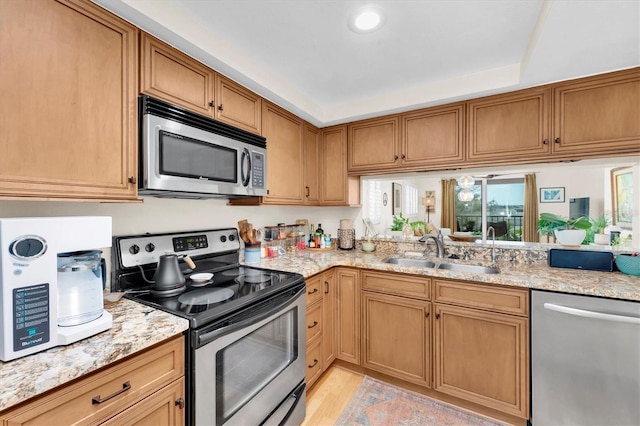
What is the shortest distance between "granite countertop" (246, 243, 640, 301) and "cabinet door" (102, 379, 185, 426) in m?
0.95

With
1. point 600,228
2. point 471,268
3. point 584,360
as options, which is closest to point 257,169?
A: point 471,268

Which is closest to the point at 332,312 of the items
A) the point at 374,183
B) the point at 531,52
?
the point at 374,183

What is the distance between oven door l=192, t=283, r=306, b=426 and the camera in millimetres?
1127

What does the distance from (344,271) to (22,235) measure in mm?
1870

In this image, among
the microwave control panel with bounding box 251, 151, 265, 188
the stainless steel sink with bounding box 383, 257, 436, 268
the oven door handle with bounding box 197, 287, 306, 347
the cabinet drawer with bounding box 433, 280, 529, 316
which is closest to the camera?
the oven door handle with bounding box 197, 287, 306, 347

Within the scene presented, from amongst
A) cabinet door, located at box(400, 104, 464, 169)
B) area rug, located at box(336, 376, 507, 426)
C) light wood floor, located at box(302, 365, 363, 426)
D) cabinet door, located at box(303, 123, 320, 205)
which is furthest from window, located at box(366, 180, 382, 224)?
area rug, located at box(336, 376, 507, 426)

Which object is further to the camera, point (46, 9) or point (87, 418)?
point (46, 9)

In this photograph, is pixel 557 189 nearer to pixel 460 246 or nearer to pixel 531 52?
pixel 460 246

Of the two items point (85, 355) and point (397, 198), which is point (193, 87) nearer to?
point (85, 355)

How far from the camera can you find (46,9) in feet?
3.45

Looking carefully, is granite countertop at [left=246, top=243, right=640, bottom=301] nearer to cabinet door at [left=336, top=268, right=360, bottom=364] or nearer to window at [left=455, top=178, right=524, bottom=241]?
cabinet door at [left=336, top=268, right=360, bottom=364]

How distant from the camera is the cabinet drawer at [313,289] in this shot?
6.42ft

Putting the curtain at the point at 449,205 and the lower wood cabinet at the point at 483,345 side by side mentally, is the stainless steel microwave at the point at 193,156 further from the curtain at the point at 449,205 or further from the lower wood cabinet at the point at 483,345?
the curtain at the point at 449,205

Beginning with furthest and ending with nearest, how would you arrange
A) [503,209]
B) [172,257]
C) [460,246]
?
[503,209] < [460,246] < [172,257]
